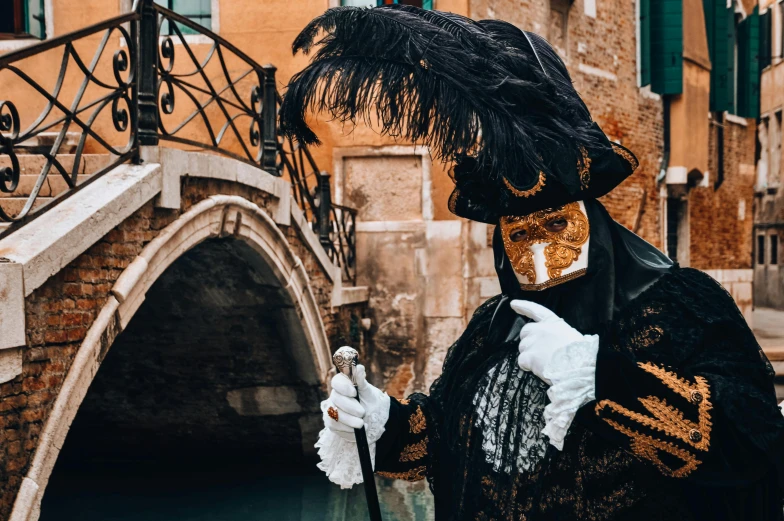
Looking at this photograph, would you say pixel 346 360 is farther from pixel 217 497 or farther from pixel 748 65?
pixel 748 65

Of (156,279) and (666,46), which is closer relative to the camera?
(156,279)

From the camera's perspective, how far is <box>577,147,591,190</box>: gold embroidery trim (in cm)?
189

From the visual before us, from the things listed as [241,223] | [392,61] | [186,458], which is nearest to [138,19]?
[241,223]

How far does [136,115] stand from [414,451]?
9.30 feet

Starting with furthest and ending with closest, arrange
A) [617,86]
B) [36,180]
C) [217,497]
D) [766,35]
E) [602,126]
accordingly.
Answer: [766,35]
[617,86]
[602,126]
[217,497]
[36,180]

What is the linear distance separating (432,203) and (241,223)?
3068 millimetres

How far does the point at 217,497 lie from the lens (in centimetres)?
740

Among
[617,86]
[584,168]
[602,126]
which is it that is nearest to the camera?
[584,168]

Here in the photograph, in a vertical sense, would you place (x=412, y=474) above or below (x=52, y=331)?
below

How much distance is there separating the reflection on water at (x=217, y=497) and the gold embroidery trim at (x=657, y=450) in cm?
530

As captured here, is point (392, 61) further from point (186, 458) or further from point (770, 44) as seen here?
point (770, 44)

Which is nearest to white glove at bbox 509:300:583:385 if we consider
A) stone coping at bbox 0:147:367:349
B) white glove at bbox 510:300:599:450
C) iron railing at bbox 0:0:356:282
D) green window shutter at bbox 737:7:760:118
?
white glove at bbox 510:300:599:450

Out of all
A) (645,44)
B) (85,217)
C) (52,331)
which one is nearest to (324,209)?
(85,217)

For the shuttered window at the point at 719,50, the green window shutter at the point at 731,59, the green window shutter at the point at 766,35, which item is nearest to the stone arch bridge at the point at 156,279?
the shuttered window at the point at 719,50
